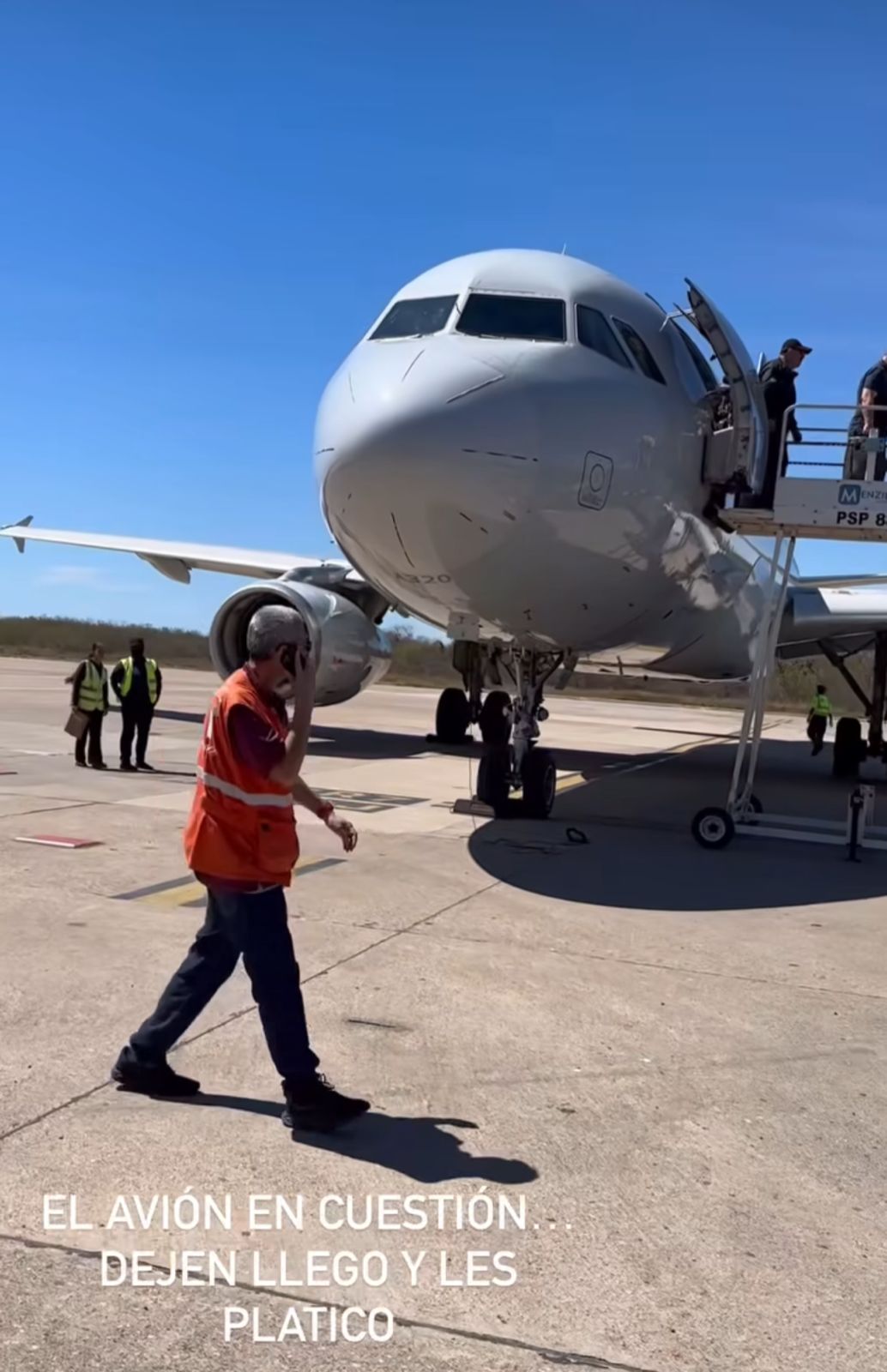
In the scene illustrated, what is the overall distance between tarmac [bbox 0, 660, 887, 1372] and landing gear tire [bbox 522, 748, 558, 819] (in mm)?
2261

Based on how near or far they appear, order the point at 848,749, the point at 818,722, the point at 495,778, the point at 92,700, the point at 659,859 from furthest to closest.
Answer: the point at 818,722
the point at 848,749
the point at 92,700
the point at 495,778
the point at 659,859

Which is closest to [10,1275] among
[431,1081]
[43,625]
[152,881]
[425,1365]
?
[425,1365]

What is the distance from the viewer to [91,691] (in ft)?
42.8

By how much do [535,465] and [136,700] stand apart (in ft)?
24.2

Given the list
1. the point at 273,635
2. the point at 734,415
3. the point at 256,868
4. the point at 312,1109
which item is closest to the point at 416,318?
the point at 734,415

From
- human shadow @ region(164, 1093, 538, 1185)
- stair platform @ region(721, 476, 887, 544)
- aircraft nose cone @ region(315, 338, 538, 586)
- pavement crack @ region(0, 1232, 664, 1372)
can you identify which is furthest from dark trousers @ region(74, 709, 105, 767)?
pavement crack @ region(0, 1232, 664, 1372)

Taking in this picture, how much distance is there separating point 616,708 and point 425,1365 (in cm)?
3461

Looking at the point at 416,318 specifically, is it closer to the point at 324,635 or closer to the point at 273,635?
the point at 273,635

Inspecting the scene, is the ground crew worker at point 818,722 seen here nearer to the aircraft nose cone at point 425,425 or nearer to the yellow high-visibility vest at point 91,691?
the yellow high-visibility vest at point 91,691

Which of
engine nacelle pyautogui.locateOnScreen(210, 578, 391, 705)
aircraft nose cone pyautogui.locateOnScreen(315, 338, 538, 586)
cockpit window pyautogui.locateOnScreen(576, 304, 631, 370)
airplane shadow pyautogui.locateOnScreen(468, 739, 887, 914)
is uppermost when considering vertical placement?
cockpit window pyautogui.locateOnScreen(576, 304, 631, 370)

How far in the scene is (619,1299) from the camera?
276cm

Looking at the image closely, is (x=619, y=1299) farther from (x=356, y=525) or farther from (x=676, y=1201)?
(x=356, y=525)

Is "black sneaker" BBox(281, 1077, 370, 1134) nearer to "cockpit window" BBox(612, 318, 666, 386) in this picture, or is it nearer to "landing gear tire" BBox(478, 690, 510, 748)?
"cockpit window" BBox(612, 318, 666, 386)

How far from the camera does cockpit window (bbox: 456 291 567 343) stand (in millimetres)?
8039
